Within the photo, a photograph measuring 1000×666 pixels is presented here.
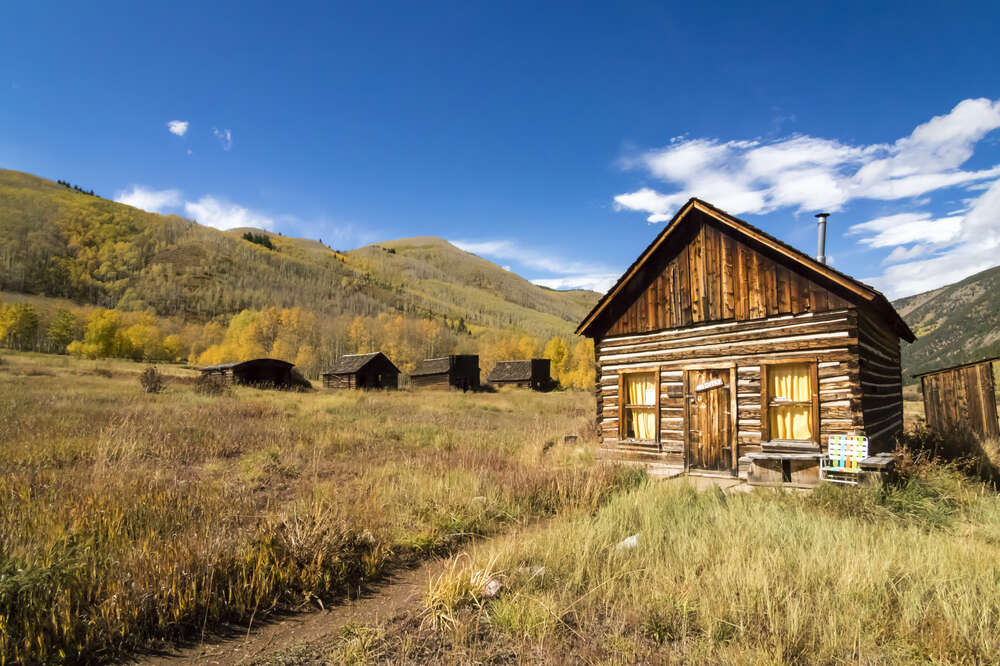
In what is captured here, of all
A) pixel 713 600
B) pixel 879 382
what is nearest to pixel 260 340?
pixel 879 382

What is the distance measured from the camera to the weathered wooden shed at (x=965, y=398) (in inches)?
661

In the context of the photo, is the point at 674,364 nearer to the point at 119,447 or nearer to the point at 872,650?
the point at 872,650

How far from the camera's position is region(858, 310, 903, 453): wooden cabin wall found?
11.1m

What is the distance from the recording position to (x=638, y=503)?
26.0 feet

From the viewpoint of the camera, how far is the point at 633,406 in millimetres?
13828

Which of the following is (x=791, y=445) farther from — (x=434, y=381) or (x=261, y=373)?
(x=434, y=381)

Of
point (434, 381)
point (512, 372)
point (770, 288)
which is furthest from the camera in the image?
point (512, 372)

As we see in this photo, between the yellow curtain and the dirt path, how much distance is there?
30.2 feet

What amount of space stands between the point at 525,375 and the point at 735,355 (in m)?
55.0

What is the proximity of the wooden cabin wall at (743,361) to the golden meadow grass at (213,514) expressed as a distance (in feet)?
7.00

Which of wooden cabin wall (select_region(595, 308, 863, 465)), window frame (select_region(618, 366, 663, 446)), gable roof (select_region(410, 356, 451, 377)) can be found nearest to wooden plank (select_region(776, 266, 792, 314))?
wooden cabin wall (select_region(595, 308, 863, 465))

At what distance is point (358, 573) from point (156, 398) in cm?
2543

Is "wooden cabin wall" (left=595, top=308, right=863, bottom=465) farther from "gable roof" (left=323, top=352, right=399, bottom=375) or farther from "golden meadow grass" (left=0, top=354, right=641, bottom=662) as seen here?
"gable roof" (left=323, top=352, right=399, bottom=375)

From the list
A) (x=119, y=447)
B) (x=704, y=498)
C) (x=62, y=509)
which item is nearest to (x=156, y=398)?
(x=119, y=447)
